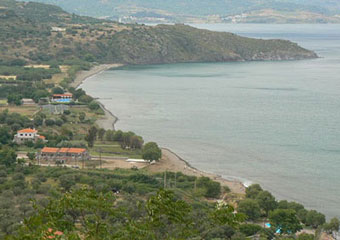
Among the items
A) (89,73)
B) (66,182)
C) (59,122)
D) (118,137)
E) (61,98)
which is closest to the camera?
(66,182)

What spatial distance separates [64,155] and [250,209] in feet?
43.7

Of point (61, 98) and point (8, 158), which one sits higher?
point (61, 98)

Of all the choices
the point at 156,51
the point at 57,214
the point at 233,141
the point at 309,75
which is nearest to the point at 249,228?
the point at 57,214

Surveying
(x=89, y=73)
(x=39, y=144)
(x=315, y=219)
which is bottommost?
(x=315, y=219)

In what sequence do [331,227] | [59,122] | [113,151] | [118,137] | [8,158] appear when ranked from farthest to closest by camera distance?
[59,122] < [118,137] < [113,151] < [8,158] < [331,227]

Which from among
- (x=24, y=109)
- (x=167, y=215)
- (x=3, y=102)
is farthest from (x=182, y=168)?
(x=3, y=102)

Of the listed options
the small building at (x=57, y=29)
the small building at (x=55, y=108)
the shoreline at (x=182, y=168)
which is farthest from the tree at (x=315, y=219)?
the small building at (x=57, y=29)

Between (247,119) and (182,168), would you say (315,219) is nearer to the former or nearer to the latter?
(182,168)

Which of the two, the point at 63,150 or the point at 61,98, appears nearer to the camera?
the point at 63,150

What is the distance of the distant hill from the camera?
322 ft

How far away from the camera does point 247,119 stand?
177 ft

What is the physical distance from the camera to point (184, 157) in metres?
39.5

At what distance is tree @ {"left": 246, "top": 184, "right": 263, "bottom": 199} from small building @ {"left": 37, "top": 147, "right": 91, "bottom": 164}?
10.4 meters

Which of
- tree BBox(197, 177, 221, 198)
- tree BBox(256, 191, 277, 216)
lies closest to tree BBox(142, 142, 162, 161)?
tree BBox(197, 177, 221, 198)
